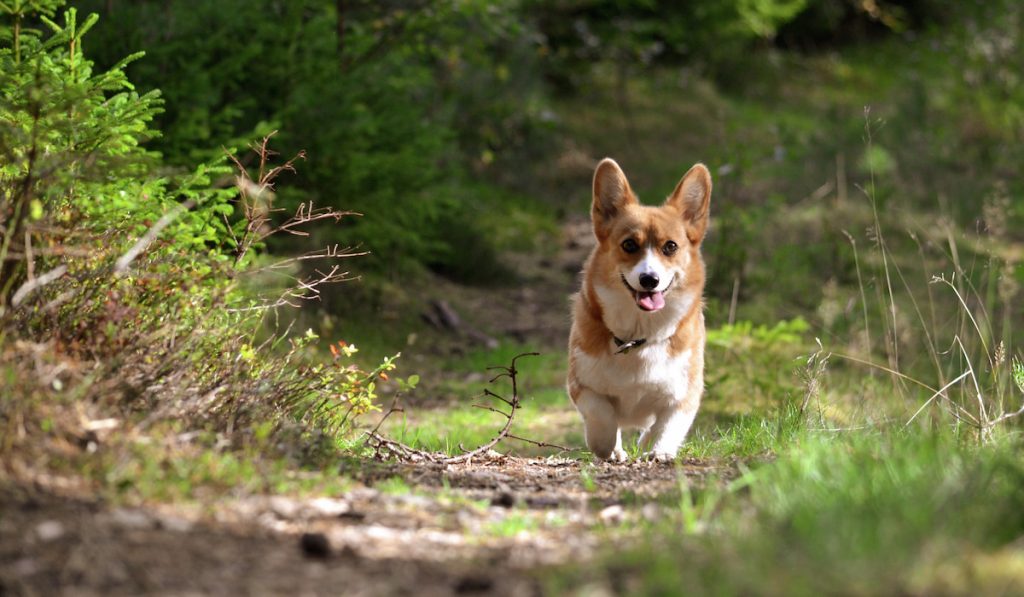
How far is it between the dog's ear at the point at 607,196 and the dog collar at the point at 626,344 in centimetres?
57

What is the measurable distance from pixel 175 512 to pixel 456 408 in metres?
4.51

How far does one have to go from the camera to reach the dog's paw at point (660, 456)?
4.55 metres

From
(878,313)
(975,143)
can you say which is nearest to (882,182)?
(975,143)

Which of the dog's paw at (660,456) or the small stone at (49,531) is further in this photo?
the dog's paw at (660,456)

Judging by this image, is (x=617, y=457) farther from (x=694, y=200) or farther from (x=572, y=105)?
(x=572, y=105)

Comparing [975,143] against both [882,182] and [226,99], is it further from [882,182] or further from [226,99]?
[226,99]

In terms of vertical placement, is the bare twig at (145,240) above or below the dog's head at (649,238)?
above

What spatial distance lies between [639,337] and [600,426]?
1.42 feet

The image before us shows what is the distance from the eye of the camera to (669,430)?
16.3 feet

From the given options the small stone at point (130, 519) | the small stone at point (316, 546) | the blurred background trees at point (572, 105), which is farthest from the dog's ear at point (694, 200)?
the small stone at point (130, 519)

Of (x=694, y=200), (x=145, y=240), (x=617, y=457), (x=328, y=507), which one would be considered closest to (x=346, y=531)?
(x=328, y=507)

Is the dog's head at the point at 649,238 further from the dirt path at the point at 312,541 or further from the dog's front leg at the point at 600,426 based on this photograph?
the dirt path at the point at 312,541

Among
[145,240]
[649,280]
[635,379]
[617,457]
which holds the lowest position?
[617,457]

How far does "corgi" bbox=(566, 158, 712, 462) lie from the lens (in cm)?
495
